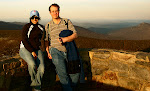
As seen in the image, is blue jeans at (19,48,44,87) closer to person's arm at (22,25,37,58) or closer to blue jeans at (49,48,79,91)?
person's arm at (22,25,37,58)

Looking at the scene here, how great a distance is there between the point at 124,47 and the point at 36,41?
9.70 ft

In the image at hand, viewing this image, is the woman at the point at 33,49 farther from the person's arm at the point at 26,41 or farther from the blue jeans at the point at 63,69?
the blue jeans at the point at 63,69

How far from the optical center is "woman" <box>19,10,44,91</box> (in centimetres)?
261

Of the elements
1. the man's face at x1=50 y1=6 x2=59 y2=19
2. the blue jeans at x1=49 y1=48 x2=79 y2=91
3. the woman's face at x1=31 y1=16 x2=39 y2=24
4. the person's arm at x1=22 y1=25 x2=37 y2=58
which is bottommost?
the blue jeans at x1=49 y1=48 x2=79 y2=91

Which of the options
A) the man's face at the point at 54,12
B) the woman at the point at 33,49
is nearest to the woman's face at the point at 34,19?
the woman at the point at 33,49

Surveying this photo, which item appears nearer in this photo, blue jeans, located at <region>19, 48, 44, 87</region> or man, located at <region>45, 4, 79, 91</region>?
blue jeans, located at <region>19, 48, 44, 87</region>

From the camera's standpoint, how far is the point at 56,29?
9.25 feet

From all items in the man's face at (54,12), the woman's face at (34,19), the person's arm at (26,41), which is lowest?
the person's arm at (26,41)

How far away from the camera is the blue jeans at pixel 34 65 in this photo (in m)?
2.61

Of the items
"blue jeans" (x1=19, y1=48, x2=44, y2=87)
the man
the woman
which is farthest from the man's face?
"blue jeans" (x1=19, y1=48, x2=44, y2=87)

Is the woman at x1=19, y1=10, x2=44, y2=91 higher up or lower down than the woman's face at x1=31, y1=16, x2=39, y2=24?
lower down

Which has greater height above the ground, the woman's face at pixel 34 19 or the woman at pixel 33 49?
the woman's face at pixel 34 19

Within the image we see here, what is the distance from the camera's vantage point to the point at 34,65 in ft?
8.61

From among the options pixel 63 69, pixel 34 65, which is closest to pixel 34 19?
pixel 34 65
